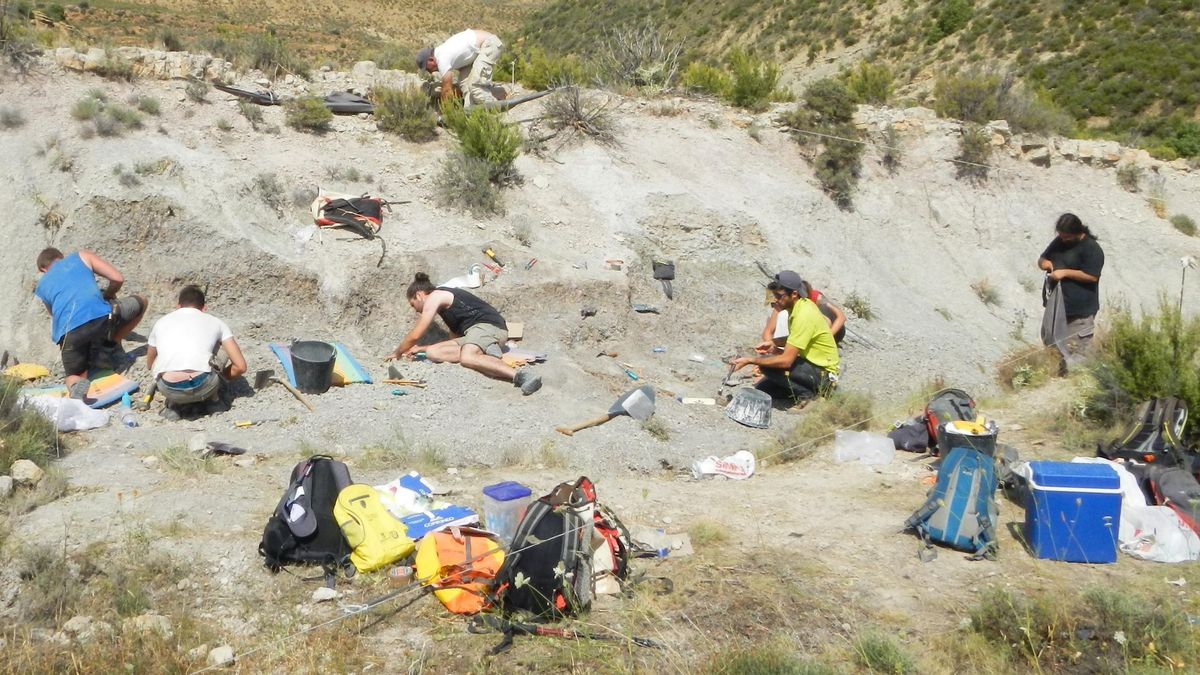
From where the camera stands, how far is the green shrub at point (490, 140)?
1117cm

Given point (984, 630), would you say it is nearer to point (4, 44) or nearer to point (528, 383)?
point (528, 383)

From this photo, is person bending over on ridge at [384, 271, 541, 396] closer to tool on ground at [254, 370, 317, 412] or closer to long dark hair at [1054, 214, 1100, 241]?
tool on ground at [254, 370, 317, 412]

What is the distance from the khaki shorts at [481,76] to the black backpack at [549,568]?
27.9ft

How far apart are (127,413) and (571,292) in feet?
15.1

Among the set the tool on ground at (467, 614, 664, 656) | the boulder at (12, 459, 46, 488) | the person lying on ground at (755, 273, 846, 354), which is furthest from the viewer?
the person lying on ground at (755, 273, 846, 354)

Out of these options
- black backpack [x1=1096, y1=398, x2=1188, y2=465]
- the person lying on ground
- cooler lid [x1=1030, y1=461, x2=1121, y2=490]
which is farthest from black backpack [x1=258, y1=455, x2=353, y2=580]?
black backpack [x1=1096, y1=398, x2=1188, y2=465]

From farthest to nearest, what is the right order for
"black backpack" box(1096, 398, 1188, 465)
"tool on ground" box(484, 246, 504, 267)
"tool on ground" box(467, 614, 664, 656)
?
"tool on ground" box(484, 246, 504, 267) → "black backpack" box(1096, 398, 1188, 465) → "tool on ground" box(467, 614, 664, 656)

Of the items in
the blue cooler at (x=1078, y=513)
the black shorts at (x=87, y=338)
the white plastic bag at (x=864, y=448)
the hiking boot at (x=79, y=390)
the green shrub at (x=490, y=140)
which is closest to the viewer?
the blue cooler at (x=1078, y=513)

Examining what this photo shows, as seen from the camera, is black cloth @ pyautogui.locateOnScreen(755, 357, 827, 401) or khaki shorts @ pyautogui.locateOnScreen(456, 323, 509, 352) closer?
black cloth @ pyautogui.locateOnScreen(755, 357, 827, 401)

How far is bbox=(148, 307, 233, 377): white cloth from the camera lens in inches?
276

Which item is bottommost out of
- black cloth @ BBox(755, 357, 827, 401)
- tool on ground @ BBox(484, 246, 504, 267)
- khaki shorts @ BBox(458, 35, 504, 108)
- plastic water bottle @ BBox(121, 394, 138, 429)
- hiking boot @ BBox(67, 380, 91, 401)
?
plastic water bottle @ BBox(121, 394, 138, 429)

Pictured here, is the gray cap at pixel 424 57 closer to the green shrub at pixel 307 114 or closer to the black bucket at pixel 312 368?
the green shrub at pixel 307 114

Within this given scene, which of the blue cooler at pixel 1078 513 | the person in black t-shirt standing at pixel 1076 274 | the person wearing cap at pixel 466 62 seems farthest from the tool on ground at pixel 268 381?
the person in black t-shirt standing at pixel 1076 274

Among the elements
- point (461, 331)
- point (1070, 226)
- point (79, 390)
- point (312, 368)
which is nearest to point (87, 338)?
point (79, 390)
